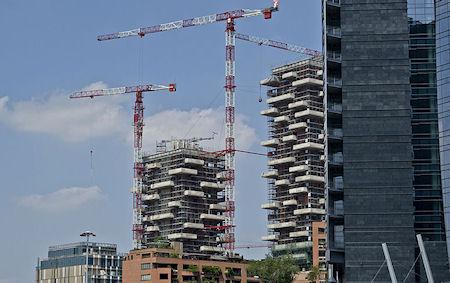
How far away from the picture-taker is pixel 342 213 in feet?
486

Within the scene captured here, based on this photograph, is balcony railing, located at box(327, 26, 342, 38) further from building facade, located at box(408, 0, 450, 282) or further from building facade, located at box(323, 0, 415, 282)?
building facade, located at box(408, 0, 450, 282)

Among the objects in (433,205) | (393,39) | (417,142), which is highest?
(393,39)

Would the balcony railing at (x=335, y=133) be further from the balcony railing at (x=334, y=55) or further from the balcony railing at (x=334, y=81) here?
the balcony railing at (x=334, y=55)

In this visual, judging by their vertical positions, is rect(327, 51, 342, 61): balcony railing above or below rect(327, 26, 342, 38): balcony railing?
below

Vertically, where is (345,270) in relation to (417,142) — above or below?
below

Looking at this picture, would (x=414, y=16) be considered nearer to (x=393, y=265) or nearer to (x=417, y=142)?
(x=417, y=142)

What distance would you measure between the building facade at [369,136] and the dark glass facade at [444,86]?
5989 mm

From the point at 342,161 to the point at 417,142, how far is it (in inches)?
481

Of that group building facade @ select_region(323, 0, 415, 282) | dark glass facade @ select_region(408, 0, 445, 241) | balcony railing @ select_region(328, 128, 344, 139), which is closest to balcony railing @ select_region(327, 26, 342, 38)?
building facade @ select_region(323, 0, 415, 282)

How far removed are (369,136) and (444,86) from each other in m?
13.3

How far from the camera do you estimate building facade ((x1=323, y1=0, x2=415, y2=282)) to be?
474ft

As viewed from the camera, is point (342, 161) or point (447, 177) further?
point (342, 161)

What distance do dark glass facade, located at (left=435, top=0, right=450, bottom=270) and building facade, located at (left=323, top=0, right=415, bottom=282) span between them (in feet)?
19.6

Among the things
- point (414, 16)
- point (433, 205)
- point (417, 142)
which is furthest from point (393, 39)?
point (433, 205)
